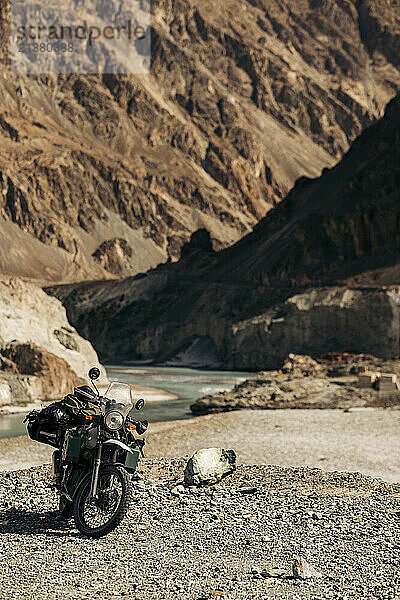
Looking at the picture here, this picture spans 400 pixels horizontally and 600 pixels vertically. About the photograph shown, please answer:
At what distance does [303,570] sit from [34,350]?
35216mm

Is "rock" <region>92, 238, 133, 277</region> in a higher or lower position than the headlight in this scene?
higher

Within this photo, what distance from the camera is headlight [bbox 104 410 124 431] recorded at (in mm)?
11883

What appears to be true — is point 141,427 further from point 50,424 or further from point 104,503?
point 50,424

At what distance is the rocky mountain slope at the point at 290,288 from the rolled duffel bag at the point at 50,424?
7147 centimetres

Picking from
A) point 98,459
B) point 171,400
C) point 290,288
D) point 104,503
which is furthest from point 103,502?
point 290,288

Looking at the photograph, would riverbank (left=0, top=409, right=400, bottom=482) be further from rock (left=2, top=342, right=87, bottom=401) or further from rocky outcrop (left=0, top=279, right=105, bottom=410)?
rock (left=2, top=342, right=87, bottom=401)

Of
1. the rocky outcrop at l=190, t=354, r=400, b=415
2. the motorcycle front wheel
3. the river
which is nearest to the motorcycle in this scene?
the motorcycle front wheel

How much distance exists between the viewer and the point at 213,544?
12.0 m

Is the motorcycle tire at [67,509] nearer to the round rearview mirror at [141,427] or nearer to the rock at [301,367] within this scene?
the round rearview mirror at [141,427]

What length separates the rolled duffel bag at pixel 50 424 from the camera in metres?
12.6

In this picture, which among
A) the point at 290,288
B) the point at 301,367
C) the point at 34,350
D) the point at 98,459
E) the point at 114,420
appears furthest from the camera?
the point at 290,288

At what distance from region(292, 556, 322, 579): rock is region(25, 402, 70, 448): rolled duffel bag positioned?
4327 mm

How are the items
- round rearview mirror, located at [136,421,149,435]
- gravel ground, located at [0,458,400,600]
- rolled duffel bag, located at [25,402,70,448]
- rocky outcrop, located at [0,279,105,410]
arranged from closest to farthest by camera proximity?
gravel ground, located at [0,458,400,600], round rearview mirror, located at [136,421,149,435], rolled duffel bag, located at [25,402,70,448], rocky outcrop, located at [0,279,105,410]

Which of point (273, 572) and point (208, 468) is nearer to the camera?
point (273, 572)
